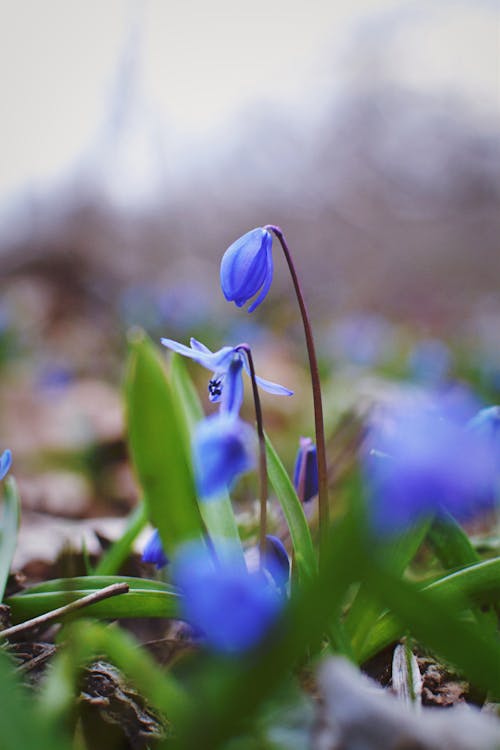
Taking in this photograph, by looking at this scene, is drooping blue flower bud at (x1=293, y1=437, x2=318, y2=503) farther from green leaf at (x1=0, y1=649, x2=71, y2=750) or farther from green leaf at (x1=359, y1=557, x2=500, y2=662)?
green leaf at (x1=0, y1=649, x2=71, y2=750)

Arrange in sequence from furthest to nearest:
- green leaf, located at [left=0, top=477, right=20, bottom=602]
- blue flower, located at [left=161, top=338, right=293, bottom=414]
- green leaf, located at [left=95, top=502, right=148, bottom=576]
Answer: green leaf, located at [left=95, top=502, right=148, bottom=576], green leaf, located at [left=0, top=477, right=20, bottom=602], blue flower, located at [left=161, top=338, right=293, bottom=414]

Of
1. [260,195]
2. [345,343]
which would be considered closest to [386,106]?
[260,195]

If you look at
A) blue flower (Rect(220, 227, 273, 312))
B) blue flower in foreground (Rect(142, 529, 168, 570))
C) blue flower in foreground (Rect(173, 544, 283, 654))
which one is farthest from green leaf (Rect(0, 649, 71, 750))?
blue flower (Rect(220, 227, 273, 312))

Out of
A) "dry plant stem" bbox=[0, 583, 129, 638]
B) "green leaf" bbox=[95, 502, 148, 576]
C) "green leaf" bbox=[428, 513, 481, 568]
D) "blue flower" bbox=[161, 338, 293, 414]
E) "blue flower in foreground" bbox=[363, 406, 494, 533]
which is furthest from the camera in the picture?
Answer: "green leaf" bbox=[95, 502, 148, 576]

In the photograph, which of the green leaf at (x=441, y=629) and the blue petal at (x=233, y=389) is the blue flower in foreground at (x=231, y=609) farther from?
the blue petal at (x=233, y=389)

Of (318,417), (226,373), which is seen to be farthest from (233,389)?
(318,417)

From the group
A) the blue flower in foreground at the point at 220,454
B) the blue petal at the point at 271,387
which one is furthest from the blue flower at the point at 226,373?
the blue flower in foreground at the point at 220,454
